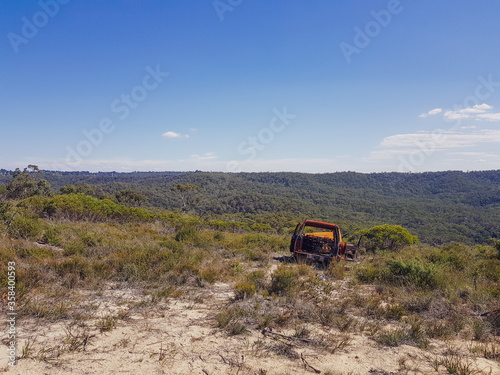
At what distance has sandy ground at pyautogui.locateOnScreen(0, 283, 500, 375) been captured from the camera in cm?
343

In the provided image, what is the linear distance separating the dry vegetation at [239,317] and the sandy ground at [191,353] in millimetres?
16

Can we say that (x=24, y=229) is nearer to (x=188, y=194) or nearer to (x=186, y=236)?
(x=186, y=236)

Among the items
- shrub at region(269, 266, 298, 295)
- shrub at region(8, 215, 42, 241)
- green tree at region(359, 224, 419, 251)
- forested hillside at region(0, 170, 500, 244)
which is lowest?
forested hillside at region(0, 170, 500, 244)

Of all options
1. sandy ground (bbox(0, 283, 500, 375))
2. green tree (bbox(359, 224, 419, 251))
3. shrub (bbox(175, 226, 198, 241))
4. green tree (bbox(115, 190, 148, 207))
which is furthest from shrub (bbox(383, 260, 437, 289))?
green tree (bbox(115, 190, 148, 207))

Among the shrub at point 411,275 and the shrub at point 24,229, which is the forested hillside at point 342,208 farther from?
the shrub at point 411,275

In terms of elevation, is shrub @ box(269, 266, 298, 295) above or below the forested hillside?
above

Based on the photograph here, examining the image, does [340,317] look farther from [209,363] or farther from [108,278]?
[108,278]

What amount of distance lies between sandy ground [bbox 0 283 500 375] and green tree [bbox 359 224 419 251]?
442 inches

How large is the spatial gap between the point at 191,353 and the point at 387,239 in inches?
563

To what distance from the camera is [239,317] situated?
4.96 m

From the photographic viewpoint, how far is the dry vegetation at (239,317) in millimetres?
3654

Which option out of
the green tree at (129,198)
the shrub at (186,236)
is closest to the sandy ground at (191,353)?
the shrub at (186,236)

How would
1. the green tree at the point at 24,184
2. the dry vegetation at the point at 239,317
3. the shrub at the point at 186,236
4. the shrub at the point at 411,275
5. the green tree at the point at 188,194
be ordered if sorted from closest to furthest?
the dry vegetation at the point at 239,317 < the shrub at the point at 411,275 < the shrub at the point at 186,236 < the green tree at the point at 24,184 < the green tree at the point at 188,194

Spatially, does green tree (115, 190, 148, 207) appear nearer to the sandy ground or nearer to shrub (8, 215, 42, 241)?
shrub (8, 215, 42, 241)
